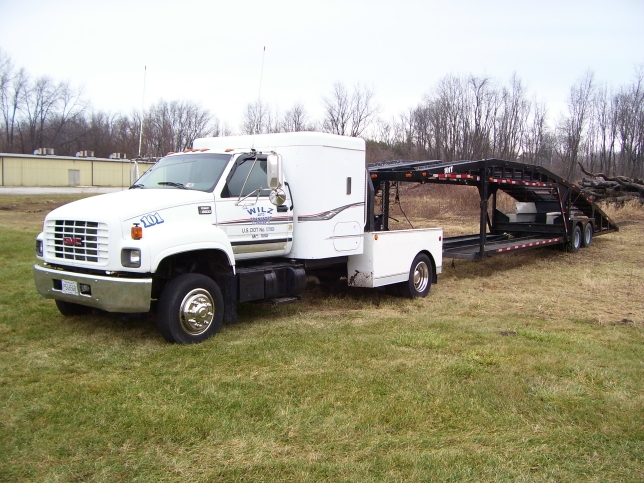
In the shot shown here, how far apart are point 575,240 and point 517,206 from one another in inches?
67.9

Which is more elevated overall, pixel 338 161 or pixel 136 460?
pixel 338 161

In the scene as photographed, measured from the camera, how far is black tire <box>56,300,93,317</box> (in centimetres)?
773

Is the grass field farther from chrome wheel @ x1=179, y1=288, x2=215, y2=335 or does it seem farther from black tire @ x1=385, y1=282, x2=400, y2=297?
black tire @ x1=385, y1=282, x2=400, y2=297

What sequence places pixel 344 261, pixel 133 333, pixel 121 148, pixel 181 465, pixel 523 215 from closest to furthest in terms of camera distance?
pixel 181 465 → pixel 133 333 → pixel 344 261 → pixel 523 215 → pixel 121 148

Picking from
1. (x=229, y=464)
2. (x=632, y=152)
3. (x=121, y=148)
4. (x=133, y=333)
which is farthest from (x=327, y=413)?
(x=121, y=148)

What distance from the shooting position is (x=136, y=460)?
3996 millimetres

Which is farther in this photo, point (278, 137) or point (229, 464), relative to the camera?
point (278, 137)

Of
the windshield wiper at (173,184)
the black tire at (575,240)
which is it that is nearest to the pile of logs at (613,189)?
the black tire at (575,240)

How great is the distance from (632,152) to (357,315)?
43928mm

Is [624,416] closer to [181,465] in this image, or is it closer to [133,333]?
[181,465]

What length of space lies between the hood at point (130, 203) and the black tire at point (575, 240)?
11583 millimetres

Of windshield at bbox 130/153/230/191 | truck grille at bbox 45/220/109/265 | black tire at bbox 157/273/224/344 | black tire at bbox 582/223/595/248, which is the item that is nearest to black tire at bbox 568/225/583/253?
black tire at bbox 582/223/595/248

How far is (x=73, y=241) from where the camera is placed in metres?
6.71

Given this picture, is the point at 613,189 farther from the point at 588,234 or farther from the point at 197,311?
the point at 197,311
